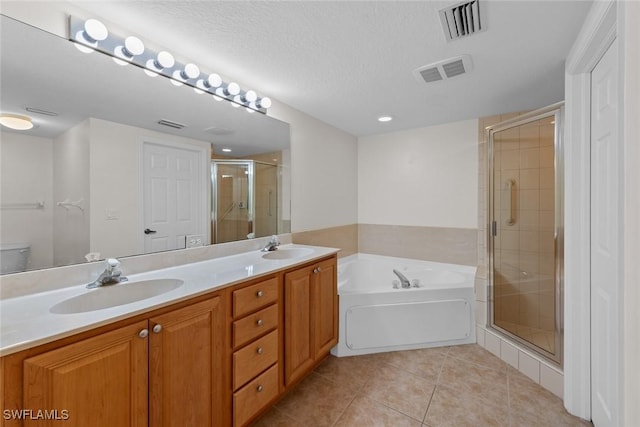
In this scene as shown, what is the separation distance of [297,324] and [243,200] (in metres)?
1.03

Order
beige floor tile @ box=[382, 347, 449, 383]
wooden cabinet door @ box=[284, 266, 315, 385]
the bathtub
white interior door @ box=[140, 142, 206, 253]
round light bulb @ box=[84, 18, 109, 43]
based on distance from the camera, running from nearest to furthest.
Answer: round light bulb @ box=[84, 18, 109, 43], white interior door @ box=[140, 142, 206, 253], wooden cabinet door @ box=[284, 266, 315, 385], beige floor tile @ box=[382, 347, 449, 383], the bathtub

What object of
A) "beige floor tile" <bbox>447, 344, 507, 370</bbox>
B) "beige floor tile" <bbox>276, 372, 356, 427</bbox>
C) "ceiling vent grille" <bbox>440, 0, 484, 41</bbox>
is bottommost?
"beige floor tile" <bbox>276, 372, 356, 427</bbox>

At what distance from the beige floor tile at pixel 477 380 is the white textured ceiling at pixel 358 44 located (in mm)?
2237

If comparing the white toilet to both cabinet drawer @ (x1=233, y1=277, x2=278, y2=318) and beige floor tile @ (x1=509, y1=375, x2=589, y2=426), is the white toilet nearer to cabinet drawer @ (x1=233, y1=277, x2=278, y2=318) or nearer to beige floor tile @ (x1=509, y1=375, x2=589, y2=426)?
cabinet drawer @ (x1=233, y1=277, x2=278, y2=318)

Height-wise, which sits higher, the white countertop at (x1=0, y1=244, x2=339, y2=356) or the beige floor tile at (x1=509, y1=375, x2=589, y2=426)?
the white countertop at (x1=0, y1=244, x2=339, y2=356)

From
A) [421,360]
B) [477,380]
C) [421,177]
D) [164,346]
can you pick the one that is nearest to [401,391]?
[421,360]

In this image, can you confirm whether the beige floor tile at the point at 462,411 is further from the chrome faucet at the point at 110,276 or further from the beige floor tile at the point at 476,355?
the chrome faucet at the point at 110,276

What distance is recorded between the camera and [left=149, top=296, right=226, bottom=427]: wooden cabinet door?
105 cm

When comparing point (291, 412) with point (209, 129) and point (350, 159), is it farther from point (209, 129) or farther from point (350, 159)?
point (350, 159)

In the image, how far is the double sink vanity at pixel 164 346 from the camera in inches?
31.5

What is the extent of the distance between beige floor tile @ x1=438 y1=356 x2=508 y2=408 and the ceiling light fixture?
2816 mm

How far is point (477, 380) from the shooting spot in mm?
1984

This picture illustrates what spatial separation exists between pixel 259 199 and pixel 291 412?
1537 mm

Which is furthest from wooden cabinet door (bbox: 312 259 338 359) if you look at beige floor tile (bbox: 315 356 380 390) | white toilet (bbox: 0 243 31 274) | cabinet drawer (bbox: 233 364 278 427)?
white toilet (bbox: 0 243 31 274)
